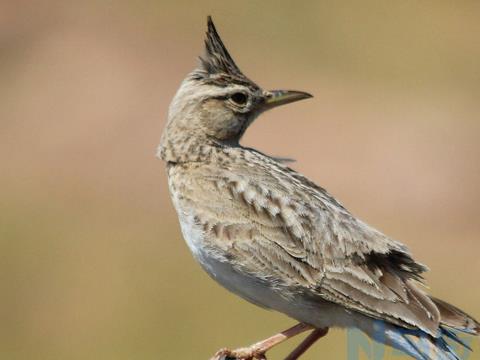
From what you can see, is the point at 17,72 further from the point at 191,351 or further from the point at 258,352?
the point at 258,352

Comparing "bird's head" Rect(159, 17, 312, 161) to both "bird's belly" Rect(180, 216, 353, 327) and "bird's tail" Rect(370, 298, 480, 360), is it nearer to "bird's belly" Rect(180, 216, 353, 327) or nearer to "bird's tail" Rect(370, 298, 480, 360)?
"bird's belly" Rect(180, 216, 353, 327)

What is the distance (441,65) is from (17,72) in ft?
36.4

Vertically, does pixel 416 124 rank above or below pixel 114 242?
above

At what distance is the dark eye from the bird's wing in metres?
0.69

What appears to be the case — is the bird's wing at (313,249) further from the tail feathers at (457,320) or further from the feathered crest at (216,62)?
the feathered crest at (216,62)

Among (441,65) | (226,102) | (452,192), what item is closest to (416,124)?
(452,192)

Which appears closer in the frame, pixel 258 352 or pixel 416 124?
pixel 258 352

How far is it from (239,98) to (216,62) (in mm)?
264

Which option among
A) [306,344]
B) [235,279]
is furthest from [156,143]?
[235,279]

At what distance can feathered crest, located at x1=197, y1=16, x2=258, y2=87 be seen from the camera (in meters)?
8.30

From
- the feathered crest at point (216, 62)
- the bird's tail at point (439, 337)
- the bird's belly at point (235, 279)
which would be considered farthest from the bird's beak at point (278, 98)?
the bird's tail at point (439, 337)

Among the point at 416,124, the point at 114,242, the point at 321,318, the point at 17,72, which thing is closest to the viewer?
the point at 321,318

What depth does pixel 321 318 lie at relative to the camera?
749 cm

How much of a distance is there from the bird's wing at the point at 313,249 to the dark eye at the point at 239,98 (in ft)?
2.25
